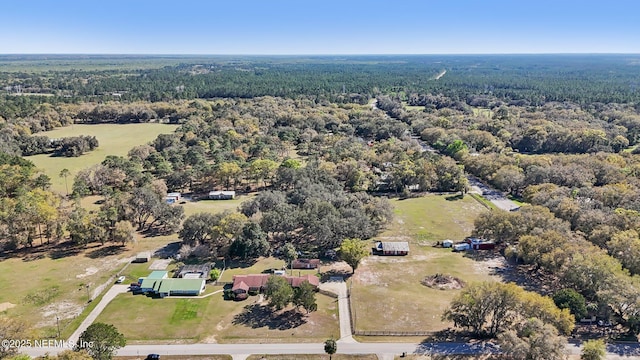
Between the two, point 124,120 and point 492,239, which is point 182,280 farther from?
point 124,120

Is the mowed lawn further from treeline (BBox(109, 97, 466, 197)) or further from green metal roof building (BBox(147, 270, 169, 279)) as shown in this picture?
green metal roof building (BBox(147, 270, 169, 279))

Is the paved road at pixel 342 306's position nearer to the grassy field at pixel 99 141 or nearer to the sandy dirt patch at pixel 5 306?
the sandy dirt patch at pixel 5 306

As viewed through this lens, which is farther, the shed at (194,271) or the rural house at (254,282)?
the shed at (194,271)

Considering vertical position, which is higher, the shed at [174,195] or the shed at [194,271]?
the shed at [174,195]

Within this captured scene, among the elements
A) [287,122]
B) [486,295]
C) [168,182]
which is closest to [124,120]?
[287,122]

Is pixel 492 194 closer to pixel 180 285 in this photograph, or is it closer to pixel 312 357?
pixel 312 357

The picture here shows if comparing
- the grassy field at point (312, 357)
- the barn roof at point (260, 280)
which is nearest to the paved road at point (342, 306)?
the barn roof at point (260, 280)

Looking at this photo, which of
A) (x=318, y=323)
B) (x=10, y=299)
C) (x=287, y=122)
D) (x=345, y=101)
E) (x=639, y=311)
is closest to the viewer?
(x=639, y=311)
